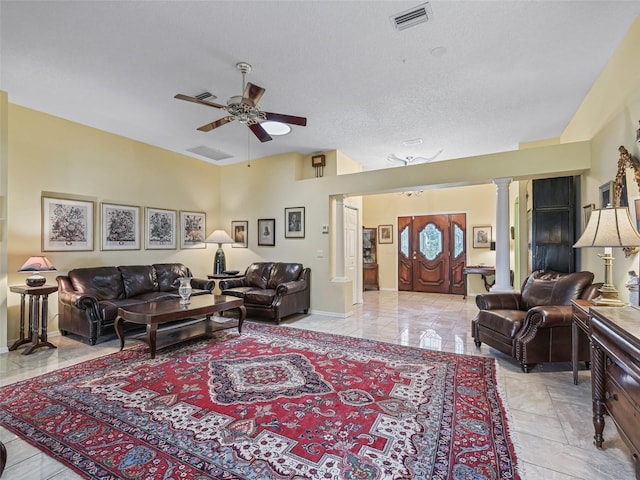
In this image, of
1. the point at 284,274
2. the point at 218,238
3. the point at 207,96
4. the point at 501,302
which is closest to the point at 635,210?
the point at 501,302

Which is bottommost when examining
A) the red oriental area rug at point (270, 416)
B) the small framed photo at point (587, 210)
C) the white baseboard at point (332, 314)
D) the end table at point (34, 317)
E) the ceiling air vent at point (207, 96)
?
the white baseboard at point (332, 314)

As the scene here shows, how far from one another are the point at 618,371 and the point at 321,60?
3.16 meters

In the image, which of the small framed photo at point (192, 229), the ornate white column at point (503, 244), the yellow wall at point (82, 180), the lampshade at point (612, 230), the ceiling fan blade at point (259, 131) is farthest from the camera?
the small framed photo at point (192, 229)

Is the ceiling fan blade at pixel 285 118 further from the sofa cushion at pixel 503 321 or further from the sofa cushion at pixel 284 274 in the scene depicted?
the sofa cushion at pixel 284 274

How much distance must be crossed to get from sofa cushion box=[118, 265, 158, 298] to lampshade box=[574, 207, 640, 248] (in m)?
5.54

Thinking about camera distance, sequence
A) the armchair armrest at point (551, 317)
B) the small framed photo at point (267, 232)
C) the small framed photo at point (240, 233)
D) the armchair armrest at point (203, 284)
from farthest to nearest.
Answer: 1. the small framed photo at point (240, 233)
2. the small framed photo at point (267, 232)
3. the armchair armrest at point (203, 284)
4. the armchair armrest at point (551, 317)

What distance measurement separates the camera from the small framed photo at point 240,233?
657cm

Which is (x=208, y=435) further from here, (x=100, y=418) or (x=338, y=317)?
(x=338, y=317)

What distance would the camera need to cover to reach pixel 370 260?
895cm

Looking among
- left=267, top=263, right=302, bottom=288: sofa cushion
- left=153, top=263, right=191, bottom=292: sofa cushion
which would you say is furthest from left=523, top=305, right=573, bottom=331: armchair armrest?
left=153, top=263, right=191, bottom=292: sofa cushion

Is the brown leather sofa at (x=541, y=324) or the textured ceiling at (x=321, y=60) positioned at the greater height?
the textured ceiling at (x=321, y=60)

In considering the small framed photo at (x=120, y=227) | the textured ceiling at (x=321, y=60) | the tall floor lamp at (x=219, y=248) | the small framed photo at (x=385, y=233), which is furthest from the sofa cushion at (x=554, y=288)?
the small framed photo at (x=120, y=227)

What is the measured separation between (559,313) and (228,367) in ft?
10.6

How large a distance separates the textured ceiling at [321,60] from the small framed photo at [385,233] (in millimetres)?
4388
